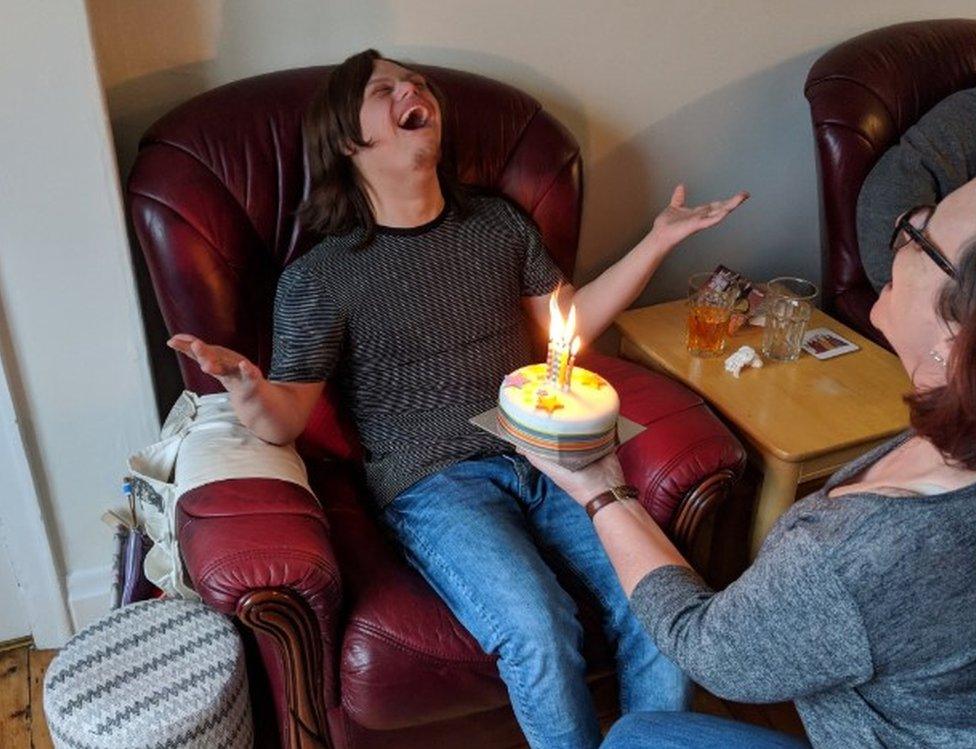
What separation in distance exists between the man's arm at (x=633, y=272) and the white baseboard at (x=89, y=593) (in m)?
1.08

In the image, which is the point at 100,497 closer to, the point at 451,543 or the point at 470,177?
the point at 451,543

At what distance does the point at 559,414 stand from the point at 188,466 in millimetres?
660

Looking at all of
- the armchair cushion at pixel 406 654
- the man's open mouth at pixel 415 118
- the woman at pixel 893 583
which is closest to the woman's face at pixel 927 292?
the woman at pixel 893 583

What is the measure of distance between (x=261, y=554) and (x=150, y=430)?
1.96 feet

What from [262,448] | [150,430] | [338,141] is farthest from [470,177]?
[150,430]

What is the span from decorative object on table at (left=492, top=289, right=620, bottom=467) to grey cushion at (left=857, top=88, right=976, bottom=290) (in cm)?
104

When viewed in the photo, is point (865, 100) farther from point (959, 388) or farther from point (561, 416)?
point (959, 388)

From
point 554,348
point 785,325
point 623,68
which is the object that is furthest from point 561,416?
point 623,68

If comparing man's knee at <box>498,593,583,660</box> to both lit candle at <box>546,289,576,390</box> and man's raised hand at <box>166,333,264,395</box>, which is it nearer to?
lit candle at <box>546,289,576,390</box>

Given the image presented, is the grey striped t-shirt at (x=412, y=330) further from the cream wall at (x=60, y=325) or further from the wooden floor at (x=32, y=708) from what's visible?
the wooden floor at (x=32, y=708)

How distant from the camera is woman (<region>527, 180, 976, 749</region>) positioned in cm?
92

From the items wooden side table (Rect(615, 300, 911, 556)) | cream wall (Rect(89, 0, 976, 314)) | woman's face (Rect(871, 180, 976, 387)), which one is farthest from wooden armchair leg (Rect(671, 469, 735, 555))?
cream wall (Rect(89, 0, 976, 314))

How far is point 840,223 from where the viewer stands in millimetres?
2211

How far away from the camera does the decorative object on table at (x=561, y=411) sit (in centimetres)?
128
